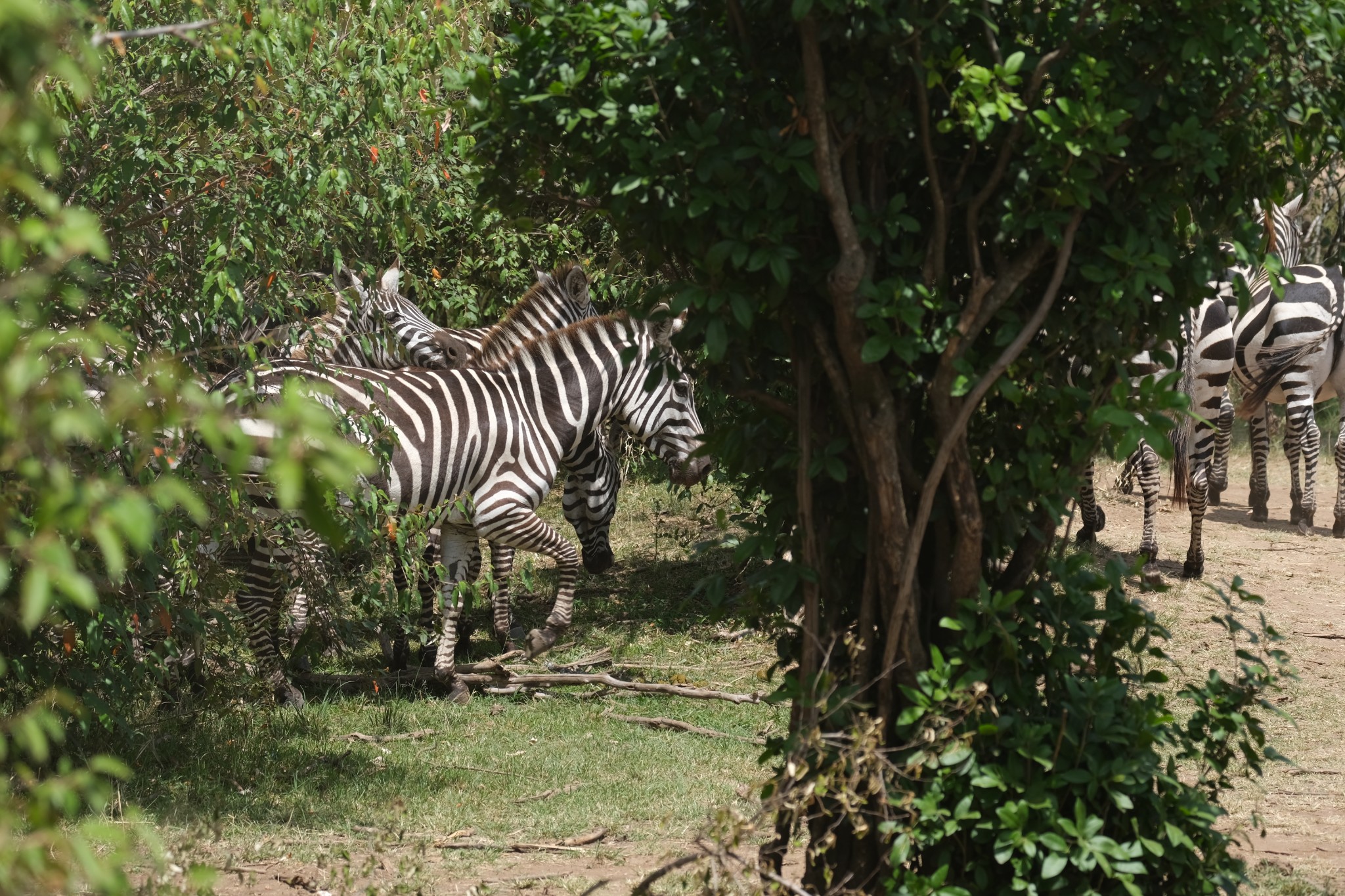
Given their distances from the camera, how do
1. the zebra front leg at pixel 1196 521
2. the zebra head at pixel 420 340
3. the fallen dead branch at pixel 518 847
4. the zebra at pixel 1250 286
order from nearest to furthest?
the fallen dead branch at pixel 518 847
the zebra head at pixel 420 340
the zebra front leg at pixel 1196 521
the zebra at pixel 1250 286

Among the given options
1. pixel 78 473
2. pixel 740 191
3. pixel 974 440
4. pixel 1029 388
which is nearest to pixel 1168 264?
pixel 1029 388

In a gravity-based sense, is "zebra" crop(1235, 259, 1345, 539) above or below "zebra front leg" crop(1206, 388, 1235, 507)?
above

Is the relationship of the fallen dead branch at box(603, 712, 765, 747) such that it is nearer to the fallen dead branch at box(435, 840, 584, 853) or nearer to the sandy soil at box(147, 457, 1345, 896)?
the sandy soil at box(147, 457, 1345, 896)

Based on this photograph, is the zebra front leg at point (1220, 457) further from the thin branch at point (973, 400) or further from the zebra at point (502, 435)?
the thin branch at point (973, 400)

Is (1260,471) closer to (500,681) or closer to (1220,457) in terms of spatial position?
(1220,457)

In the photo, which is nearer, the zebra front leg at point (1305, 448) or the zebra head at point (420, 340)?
the zebra head at point (420, 340)

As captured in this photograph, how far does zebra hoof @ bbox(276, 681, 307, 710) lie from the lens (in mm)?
7051

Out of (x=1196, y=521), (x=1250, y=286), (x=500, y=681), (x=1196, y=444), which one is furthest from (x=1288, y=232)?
(x=500, y=681)

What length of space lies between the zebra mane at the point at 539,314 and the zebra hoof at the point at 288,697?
236 centimetres

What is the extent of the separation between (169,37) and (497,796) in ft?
10.7

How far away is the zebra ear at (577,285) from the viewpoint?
935 centimetres

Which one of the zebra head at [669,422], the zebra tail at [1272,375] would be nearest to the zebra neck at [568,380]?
the zebra head at [669,422]

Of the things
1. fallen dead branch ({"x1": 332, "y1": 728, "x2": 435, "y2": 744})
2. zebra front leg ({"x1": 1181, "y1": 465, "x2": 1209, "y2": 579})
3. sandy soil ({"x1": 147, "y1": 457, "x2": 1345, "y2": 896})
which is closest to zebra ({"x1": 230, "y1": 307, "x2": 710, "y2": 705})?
fallen dead branch ({"x1": 332, "y1": 728, "x2": 435, "y2": 744})

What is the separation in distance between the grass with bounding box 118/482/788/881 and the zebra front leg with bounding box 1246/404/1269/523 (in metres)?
6.12
